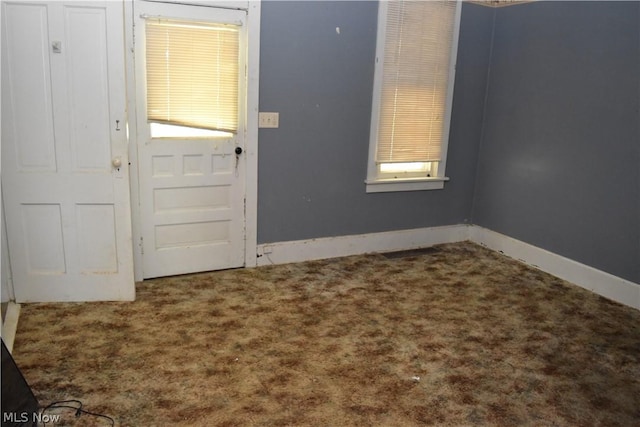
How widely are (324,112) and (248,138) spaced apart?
0.69 meters

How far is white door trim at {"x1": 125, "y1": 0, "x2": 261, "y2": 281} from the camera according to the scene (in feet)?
11.1

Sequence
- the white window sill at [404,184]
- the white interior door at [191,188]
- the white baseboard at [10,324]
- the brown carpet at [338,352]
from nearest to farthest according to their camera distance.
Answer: the brown carpet at [338,352] → the white baseboard at [10,324] → the white interior door at [191,188] → the white window sill at [404,184]

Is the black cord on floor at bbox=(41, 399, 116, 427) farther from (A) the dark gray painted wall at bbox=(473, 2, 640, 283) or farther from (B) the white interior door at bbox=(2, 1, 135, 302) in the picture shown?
(A) the dark gray painted wall at bbox=(473, 2, 640, 283)

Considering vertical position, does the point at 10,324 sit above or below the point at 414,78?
below

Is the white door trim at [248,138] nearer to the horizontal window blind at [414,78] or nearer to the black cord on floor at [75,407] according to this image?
the horizontal window blind at [414,78]

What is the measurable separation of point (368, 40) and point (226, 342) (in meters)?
2.68

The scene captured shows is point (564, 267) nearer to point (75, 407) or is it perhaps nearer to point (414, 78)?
point (414, 78)

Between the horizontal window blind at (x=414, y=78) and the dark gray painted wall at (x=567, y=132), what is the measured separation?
56 cm

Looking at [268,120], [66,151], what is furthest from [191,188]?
[66,151]

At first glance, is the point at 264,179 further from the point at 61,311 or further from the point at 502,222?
the point at 502,222

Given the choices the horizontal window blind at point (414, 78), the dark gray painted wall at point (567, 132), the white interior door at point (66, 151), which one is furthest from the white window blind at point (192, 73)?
the dark gray painted wall at point (567, 132)

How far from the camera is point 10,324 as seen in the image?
116 inches

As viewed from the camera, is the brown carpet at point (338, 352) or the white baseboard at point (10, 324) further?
the white baseboard at point (10, 324)

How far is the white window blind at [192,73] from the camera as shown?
3461mm
